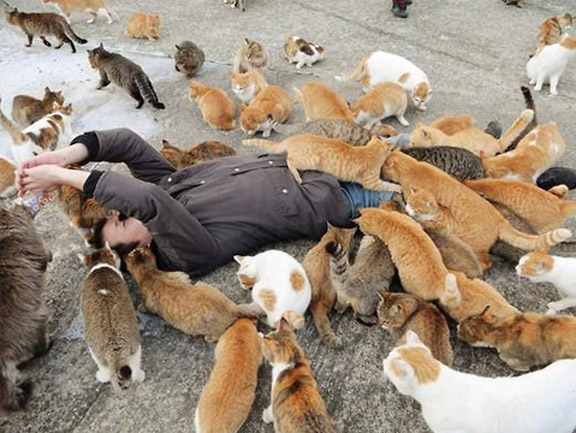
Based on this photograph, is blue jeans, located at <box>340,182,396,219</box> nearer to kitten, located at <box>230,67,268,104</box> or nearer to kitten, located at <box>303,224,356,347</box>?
kitten, located at <box>303,224,356,347</box>

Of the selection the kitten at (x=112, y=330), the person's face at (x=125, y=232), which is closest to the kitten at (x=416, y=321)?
the kitten at (x=112, y=330)

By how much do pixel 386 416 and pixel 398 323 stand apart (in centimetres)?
40

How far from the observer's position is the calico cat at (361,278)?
2.49 m

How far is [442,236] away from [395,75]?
2218 millimetres

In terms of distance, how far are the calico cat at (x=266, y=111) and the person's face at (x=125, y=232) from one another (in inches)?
56.7

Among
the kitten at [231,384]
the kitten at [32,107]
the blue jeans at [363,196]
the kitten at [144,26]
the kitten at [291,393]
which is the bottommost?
the kitten at [32,107]

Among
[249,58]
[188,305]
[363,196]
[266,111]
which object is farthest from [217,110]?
[188,305]

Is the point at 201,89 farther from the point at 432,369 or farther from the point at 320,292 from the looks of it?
the point at 432,369

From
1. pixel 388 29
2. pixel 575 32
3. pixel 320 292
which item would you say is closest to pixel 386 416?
pixel 320 292

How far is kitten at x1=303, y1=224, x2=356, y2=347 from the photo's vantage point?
97.9 inches

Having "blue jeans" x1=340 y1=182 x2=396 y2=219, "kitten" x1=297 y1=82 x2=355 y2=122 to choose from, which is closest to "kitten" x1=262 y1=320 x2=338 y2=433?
"blue jeans" x1=340 y1=182 x2=396 y2=219

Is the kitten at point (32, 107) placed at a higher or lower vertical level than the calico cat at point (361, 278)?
lower

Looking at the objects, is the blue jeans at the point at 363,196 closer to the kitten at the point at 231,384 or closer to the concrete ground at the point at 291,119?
the concrete ground at the point at 291,119

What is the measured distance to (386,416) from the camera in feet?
7.16
